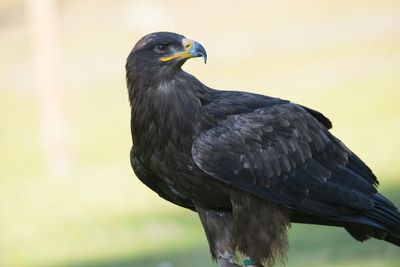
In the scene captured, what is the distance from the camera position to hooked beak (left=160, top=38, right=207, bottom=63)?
9023 millimetres

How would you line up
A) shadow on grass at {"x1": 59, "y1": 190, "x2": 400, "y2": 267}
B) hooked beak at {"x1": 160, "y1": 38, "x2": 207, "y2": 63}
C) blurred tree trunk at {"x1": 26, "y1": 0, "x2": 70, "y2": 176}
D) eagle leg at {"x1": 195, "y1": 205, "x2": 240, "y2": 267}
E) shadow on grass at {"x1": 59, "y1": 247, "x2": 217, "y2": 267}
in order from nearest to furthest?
hooked beak at {"x1": 160, "y1": 38, "x2": 207, "y2": 63} → eagle leg at {"x1": 195, "y1": 205, "x2": 240, "y2": 267} → shadow on grass at {"x1": 59, "y1": 190, "x2": 400, "y2": 267} → shadow on grass at {"x1": 59, "y1": 247, "x2": 217, "y2": 267} → blurred tree trunk at {"x1": 26, "y1": 0, "x2": 70, "y2": 176}

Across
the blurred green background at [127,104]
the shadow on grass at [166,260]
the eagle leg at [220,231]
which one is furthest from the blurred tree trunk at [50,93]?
the eagle leg at [220,231]

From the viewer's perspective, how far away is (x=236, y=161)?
9.17m

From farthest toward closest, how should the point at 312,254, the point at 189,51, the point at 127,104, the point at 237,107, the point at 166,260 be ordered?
the point at 127,104, the point at 166,260, the point at 312,254, the point at 237,107, the point at 189,51

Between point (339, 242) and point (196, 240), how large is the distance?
1886mm

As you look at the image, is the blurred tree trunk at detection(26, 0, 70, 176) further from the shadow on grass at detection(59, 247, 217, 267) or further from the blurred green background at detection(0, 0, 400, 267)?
the shadow on grass at detection(59, 247, 217, 267)

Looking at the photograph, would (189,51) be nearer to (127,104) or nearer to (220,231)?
(220,231)

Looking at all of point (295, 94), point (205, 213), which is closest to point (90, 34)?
point (295, 94)

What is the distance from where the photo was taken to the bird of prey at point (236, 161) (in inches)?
361

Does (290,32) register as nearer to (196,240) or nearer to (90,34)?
(90,34)

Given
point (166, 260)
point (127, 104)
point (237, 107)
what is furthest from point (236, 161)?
point (127, 104)

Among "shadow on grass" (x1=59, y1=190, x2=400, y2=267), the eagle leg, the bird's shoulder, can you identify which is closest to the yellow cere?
the bird's shoulder

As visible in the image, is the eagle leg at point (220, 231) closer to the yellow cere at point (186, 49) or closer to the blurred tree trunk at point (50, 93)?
the yellow cere at point (186, 49)

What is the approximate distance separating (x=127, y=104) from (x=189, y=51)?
1517cm
